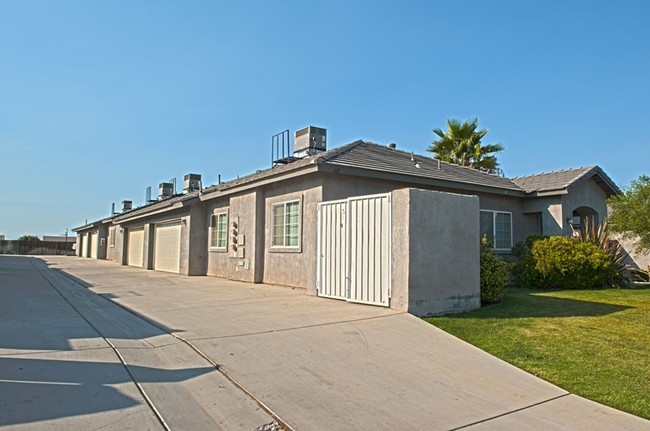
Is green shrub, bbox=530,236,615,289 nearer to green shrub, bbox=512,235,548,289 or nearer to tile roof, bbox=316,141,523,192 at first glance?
green shrub, bbox=512,235,548,289

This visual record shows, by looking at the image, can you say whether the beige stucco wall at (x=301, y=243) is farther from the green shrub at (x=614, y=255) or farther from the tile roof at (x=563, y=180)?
the tile roof at (x=563, y=180)

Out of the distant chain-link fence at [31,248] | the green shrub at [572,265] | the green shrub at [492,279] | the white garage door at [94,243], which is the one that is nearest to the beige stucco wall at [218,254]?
the green shrub at [492,279]

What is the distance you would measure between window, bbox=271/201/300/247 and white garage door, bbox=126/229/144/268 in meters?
16.8

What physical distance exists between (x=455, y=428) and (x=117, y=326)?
5.55 meters

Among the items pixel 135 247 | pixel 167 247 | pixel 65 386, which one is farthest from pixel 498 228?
pixel 135 247

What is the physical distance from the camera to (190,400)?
4.47 metres

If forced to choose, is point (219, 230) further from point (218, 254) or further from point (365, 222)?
point (365, 222)

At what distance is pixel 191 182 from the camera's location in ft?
96.0

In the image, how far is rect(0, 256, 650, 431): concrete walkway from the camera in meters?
4.11

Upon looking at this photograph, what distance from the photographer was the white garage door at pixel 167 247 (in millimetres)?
22000

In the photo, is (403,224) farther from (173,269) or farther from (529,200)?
(173,269)

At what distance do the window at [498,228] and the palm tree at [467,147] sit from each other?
7.75m

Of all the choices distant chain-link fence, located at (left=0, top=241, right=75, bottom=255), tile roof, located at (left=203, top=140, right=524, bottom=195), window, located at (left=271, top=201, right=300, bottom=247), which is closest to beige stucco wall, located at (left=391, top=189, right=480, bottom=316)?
tile roof, located at (left=203, top=140, right=524, bottom=195)

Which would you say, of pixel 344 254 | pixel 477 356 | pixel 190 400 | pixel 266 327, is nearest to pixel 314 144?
pixel 344 254
